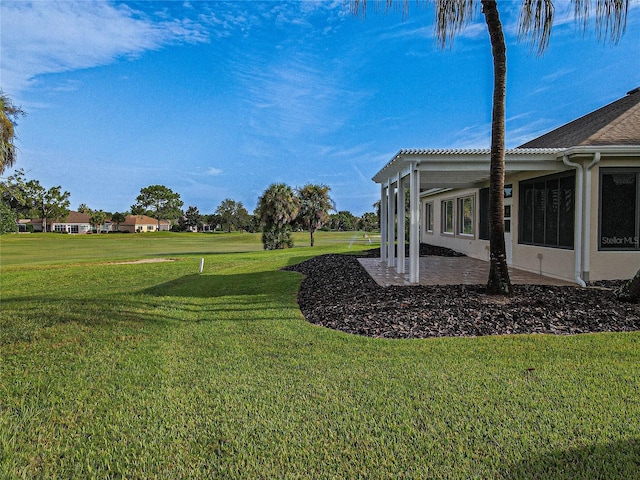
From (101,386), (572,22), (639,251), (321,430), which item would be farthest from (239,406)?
(639,251)

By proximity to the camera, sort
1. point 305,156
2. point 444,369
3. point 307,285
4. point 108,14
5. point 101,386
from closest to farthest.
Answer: point 101,386
point 444,369
point 307,285
point 108,14
point 305,156

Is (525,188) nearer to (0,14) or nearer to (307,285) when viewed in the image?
(307,285)

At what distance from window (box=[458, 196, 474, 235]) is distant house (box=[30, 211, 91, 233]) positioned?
229ft

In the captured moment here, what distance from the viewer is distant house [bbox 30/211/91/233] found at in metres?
66.8

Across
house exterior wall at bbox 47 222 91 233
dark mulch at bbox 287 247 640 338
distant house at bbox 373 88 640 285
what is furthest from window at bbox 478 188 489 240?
house exterior wall at bbox 47 222 91 233

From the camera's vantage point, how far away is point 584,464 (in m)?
2.43

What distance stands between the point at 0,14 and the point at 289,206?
1796 centimetres

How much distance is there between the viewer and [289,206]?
26531 millimetres

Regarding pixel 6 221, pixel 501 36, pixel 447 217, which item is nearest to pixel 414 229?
pixel 501 36

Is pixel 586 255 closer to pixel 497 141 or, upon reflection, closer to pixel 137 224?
pixel 497 141

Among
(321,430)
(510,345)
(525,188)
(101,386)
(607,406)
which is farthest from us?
(525,188)

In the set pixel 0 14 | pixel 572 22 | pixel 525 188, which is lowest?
pixel 525 188

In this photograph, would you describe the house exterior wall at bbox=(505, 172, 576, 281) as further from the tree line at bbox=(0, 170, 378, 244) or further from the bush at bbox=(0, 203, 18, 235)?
the bush at bbox=(0, 203, 18, 235)

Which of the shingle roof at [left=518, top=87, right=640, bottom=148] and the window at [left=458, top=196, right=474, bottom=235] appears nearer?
the shingle roof at [left=518, top=87, right=640, bottom=148]
